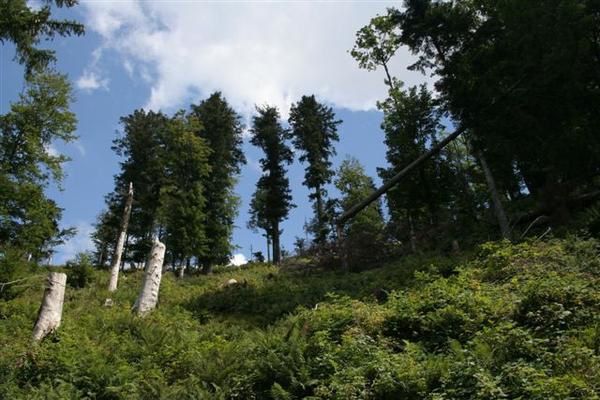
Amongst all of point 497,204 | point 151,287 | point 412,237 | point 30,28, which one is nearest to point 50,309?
point 151,287

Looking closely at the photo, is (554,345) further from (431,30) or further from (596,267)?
(431,30)

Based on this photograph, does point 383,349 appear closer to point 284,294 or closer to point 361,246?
point 284,294

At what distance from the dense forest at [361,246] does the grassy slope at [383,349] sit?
0.04 meters

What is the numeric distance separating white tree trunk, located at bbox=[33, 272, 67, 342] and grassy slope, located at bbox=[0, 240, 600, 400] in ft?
1.05

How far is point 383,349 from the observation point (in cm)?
905

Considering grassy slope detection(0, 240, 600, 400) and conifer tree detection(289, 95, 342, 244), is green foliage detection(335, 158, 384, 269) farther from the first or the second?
grassy slope detection(0, 240, 600, 400)

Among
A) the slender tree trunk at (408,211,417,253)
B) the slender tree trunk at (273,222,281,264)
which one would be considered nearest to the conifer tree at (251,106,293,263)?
the slender tree trunk at (273,222,281,264)

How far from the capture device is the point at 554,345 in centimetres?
764

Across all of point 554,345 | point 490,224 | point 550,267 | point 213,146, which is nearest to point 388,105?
point 490,224

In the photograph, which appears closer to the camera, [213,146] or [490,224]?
[490,224]

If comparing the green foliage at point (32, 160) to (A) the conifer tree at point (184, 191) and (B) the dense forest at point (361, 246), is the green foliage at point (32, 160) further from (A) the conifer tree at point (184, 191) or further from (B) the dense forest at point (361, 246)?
(A) the conifer tree at point (184, 191)

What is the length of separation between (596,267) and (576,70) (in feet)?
33.0

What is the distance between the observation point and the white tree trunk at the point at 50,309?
11.6 meters

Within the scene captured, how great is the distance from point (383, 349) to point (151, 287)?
31.5 feet
